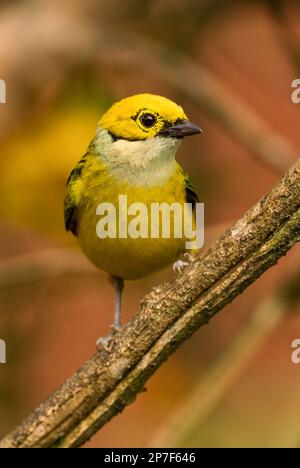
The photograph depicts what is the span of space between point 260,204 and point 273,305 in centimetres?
168

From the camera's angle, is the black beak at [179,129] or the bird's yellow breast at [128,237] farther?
the bird's yellow breast at [128,237]

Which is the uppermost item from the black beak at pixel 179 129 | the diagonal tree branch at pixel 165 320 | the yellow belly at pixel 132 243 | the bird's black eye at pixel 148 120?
the bird's black eye at pixel 148 120

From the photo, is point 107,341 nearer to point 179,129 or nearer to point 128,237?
point 128,237

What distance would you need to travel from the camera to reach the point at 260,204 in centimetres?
210

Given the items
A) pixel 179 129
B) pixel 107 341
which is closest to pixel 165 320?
pixel 107 341

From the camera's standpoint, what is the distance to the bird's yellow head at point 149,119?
2.42m

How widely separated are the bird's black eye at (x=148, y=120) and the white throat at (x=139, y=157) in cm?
4

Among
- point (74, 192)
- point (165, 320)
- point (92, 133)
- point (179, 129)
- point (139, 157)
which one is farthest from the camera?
point (92, 133)

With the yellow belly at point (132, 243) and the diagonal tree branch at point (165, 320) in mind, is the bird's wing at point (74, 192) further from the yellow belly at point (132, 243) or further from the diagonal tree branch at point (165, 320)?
the diagonal tree branch at point (165, 320)

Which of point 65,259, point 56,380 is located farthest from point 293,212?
point 56,380

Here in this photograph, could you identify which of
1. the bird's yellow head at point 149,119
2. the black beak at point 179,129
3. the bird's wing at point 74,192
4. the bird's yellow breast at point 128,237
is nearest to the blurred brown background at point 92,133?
the bird's wing at point 74,192

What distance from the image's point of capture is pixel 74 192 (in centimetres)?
285

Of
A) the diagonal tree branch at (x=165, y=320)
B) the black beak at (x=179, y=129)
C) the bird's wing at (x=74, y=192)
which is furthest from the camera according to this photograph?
the bird's wing at (x=74, y=192)

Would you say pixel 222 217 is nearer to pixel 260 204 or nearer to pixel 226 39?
pixel 226 39
